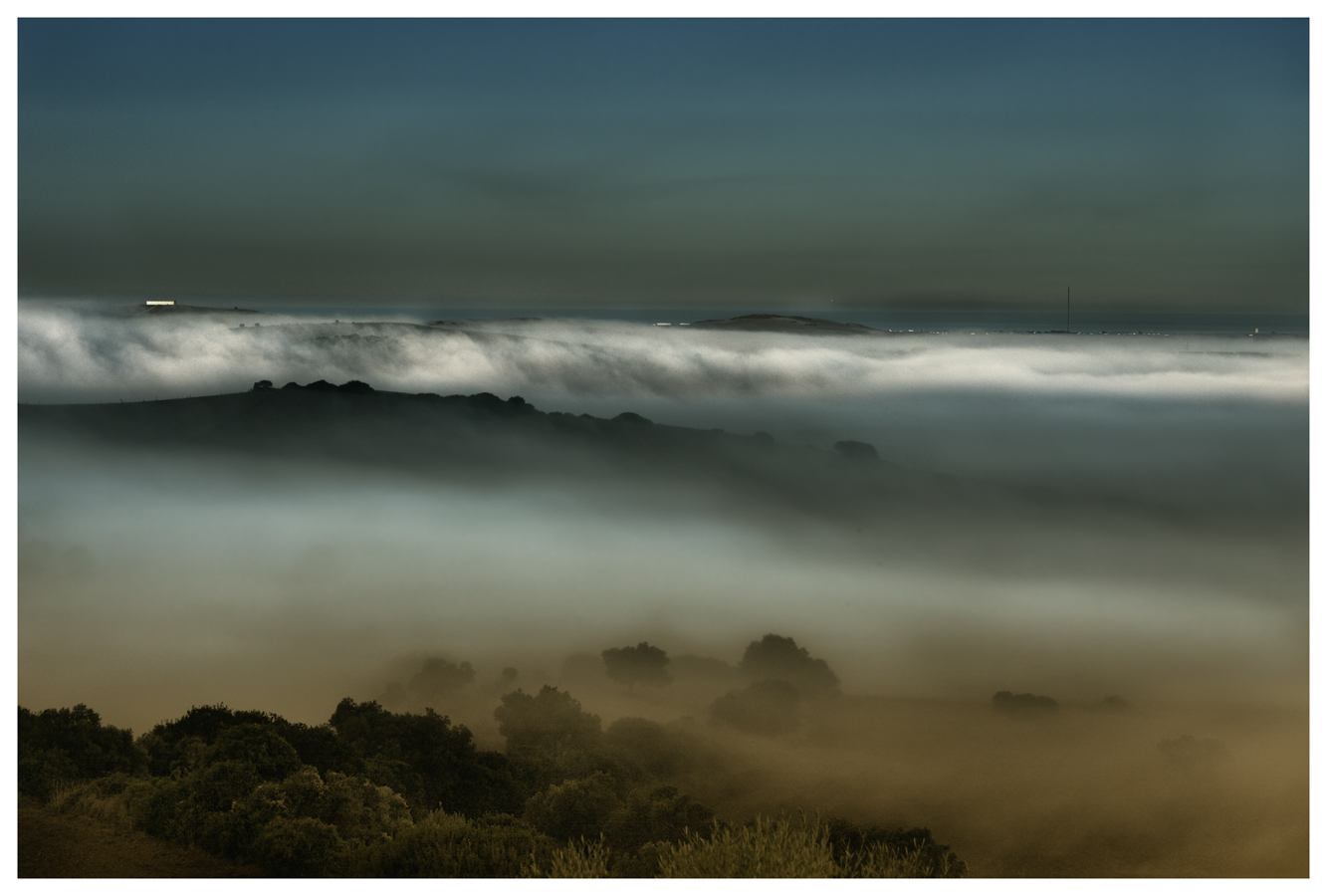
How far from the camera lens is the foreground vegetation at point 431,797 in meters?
4.31

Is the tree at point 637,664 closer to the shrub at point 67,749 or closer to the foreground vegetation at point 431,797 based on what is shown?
the foreground vegetation at point 431,797

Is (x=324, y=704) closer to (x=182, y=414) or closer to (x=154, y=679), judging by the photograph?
(x=154, y=679)

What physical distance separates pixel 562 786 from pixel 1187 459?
11.5 ft

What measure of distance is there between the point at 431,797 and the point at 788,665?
1.86m

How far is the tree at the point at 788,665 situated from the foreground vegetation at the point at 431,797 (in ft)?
1.74

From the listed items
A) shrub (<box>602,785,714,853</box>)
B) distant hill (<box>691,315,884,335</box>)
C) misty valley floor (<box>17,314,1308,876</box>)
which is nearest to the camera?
shrub (<box>602,785,714,853</box>)

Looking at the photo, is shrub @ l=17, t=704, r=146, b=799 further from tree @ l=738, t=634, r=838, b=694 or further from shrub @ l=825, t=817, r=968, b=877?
shrub @ l=825, t=817, r=968, b=877

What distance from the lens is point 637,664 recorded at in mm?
4879

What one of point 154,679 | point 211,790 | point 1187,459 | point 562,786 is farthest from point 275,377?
point 1187,459

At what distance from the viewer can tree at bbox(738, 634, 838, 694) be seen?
16.1 feet

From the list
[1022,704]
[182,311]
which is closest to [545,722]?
[1022,704]

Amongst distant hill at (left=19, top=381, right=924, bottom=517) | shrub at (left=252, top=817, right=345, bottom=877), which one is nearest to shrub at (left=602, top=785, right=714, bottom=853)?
shrub at (left=252, top=817, right=345, bottom=877)

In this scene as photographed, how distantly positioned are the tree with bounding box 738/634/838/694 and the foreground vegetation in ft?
1.74

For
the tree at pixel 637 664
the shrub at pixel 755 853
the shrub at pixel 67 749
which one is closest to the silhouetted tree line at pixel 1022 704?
the shrub at pixel 755 853
